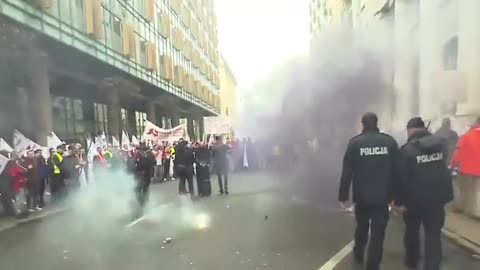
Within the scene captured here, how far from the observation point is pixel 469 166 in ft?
28.9

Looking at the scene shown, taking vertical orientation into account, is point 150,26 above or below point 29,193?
above

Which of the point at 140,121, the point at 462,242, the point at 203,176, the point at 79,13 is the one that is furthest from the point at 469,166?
the point at 140,121

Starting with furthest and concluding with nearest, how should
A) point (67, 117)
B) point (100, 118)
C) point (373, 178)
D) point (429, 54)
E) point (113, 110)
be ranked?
point (100, 118), point (113, 110), point (67, 117), point (429, 54), point (373, 178)

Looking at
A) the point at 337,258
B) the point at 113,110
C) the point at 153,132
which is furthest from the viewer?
the point at 113,110

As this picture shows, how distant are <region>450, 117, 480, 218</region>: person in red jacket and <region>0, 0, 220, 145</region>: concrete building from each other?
8023 mm

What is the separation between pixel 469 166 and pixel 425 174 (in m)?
3.87

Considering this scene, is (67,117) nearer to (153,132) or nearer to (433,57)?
(153,132)

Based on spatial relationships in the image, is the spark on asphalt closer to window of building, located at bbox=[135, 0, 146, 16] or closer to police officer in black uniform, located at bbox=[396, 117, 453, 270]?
police officer in black uniform, located at bbox=[396, 117, 453, 270]

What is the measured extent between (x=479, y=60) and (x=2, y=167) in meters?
9.43

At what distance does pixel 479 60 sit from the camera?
1050 cm

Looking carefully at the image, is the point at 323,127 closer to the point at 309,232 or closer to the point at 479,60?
the point at 479,60

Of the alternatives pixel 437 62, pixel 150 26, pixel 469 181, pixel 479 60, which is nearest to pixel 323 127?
pixel 437 62

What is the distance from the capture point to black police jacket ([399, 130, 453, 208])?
531 centimetres

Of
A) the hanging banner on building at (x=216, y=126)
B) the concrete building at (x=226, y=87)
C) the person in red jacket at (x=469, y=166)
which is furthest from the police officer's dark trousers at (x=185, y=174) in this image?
the concrete building at (x=226, y=87)
